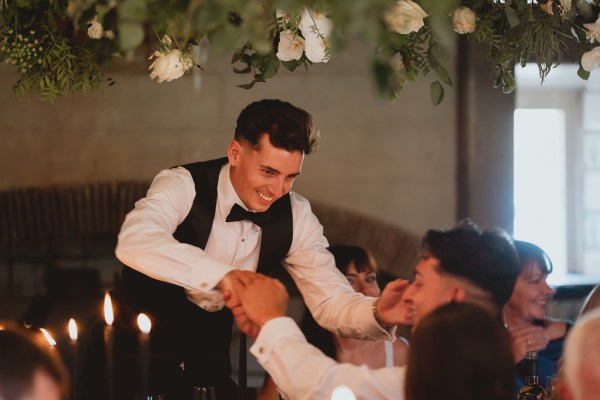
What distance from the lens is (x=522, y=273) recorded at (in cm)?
334

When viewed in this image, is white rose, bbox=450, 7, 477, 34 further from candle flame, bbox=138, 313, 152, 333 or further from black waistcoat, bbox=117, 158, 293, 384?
candle flame, bbox=138, 313, 152, 333

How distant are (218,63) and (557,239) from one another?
8.00 ft

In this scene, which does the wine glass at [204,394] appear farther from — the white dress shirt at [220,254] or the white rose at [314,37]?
the white rose at [314,37]

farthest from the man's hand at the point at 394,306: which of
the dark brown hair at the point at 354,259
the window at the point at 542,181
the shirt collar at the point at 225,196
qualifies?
the window at the point at 542,181

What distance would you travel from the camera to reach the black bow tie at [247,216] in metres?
3.04

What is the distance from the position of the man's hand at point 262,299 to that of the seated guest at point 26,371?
57 cm

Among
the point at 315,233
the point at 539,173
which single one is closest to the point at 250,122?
the point at 315,233

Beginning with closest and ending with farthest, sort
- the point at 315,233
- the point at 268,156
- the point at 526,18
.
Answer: the point at 526,18 → the point at 268,156 → the point at 315,233

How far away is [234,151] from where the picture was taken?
116 inches

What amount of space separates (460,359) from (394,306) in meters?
1.08

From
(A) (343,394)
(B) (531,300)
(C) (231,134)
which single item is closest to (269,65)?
(A) (343,394)

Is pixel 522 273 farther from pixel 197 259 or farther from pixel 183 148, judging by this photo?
pixel 183 148

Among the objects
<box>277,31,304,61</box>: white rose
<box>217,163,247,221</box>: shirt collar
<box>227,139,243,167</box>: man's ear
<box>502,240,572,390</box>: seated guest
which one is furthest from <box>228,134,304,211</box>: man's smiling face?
<box>502,240,572,390</box>: seated guest

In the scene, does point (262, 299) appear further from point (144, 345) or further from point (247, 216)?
point (247, 216)
